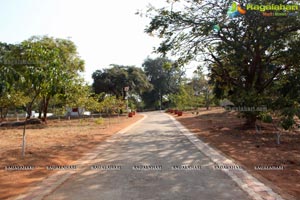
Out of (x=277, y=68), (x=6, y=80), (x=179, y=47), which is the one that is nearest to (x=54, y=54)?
(x=6, y=80)

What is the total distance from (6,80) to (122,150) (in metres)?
4.50

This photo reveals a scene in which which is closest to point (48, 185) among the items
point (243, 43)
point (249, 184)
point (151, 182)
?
point (151, 182)

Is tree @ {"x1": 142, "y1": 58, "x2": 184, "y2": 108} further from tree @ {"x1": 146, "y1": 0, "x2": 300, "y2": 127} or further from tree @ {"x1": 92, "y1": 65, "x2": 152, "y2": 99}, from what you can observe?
tree @ {"x1": 146, "y1": 0, "x2": 300, "y2": 127}

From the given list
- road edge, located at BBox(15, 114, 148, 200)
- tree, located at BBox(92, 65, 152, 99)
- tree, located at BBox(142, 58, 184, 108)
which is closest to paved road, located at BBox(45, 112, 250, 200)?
road edge, located at BBox(15, 114, 148, 200)

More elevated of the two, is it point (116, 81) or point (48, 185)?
point (116, 81)

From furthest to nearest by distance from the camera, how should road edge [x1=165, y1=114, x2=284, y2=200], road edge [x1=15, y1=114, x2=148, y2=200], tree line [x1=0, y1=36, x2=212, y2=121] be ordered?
tree line [x1=0, y1=36, x2=212, y2=121], road edge [x1=15, y1=114, x2=148, y2=200], road edge [x1=165, y1=114, x2=284, y2=200]

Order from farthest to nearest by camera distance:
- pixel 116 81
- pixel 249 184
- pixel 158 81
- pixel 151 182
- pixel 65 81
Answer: pixel 158 81 → pixel 116 81 → pixel 65 81 → pixel 151 182 → pixel 249 184

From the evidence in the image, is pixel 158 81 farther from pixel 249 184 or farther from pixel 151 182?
pixel 249 184

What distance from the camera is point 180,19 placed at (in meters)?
15.0

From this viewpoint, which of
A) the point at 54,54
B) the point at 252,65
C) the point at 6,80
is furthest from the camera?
the point at 252,65

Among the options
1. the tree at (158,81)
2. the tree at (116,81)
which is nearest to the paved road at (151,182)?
the tree at (116,81)

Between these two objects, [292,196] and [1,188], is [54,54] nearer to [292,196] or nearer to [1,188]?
[1,188]

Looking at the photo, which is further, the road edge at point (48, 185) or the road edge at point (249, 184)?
the road edge at point (48, 185)

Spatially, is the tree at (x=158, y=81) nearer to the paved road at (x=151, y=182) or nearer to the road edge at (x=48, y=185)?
the paved road at (x=151, y=182)
